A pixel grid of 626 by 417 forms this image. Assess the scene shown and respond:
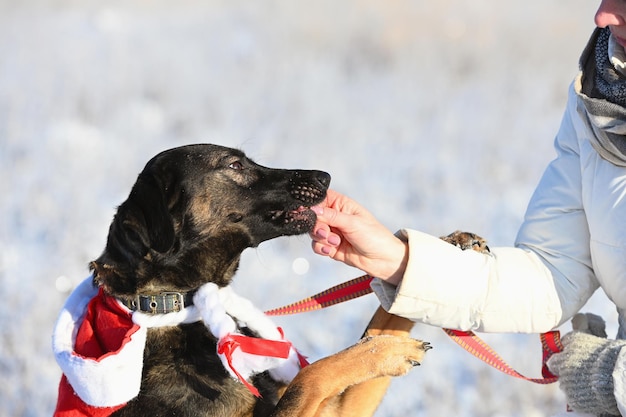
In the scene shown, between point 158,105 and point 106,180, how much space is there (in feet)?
8.11

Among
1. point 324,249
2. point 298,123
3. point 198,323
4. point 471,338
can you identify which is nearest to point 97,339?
point 198,323

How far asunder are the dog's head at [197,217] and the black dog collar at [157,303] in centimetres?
4

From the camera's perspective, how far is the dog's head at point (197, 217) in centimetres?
325

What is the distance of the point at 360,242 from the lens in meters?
3.11

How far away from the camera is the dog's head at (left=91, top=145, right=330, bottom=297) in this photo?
325 cm

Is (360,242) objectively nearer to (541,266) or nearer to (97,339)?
(541,266)

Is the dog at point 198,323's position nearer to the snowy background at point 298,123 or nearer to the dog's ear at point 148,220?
the dog's ear at point 148,220

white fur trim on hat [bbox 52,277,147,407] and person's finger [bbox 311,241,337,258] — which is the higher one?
person's finger [bbox 311,241,337,258]

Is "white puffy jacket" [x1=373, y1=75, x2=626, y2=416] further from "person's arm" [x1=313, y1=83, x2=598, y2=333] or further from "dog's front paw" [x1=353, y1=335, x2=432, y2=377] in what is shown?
"dog's front paw" [x1=353, y1=335, x2=432, y2=377]

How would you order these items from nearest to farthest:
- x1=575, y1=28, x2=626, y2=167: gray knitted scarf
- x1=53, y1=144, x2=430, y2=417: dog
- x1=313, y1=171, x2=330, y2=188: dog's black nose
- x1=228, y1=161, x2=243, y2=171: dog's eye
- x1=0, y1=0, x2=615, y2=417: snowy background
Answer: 1. x1=575, y1=28, x2=626, y2=167: gray knitted scarf
2. x1=53, y1=144, x2=430, y2=417: dog
3. x1=313, y1=171, x2=330, y2=188: dog's black nose
4. x1=228, y1=161, x2=243, y2=171: dog's eye
5. x1=0, y1=0, x2=615, y2=417: snowy background

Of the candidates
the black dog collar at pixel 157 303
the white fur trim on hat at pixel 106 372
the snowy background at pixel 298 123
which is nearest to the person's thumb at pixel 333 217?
the black dog collar at pixel 157 303

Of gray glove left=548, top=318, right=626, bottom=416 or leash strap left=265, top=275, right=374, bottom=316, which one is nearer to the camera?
gray glove left=548, top=318, right=626, bottom=416

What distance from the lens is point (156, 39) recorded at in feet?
43.7

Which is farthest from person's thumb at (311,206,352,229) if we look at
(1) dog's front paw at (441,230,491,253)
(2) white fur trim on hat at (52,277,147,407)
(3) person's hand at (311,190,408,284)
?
(2) white fur trim on hat at (52,277,147,407)
